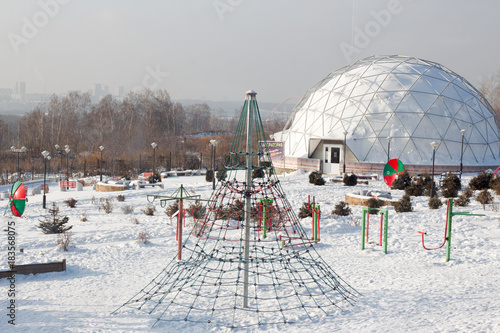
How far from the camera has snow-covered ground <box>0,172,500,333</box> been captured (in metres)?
6.16

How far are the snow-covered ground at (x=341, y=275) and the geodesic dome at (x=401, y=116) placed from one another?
1485cm

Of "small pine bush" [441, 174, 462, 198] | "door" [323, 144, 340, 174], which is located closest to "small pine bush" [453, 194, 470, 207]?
"small pine bush" [441, 174, 462, 198]

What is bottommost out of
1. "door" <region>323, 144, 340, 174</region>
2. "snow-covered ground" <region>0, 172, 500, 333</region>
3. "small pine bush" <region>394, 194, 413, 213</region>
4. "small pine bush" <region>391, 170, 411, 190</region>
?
"snow-covered ground" <region>0, 172, 500, 333</region>

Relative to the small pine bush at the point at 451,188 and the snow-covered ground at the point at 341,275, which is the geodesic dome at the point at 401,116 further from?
the snow-covered ground at the point at 341,275

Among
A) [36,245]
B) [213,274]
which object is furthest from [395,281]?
[36,245]

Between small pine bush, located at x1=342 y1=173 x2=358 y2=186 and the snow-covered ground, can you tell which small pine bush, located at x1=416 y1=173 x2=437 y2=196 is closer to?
small pine bush, located at x1=342 y1=173 x2=358 y2=186

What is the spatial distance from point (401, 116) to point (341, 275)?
77.1ft

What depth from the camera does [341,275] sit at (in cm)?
846

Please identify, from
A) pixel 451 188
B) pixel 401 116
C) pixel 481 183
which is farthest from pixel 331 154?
pixel 451 188

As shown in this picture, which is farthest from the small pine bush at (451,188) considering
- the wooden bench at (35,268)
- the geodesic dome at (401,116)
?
the wooden bench at (35,268)

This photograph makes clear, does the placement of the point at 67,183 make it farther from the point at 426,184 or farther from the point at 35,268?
the point at 426,184

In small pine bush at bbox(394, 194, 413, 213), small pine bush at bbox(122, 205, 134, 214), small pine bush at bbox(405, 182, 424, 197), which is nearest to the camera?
small pine bush at bbox(394, 194, 413, 213)

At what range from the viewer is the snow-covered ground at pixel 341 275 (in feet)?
20.2

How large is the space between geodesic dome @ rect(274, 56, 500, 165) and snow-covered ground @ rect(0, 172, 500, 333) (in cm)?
1485
